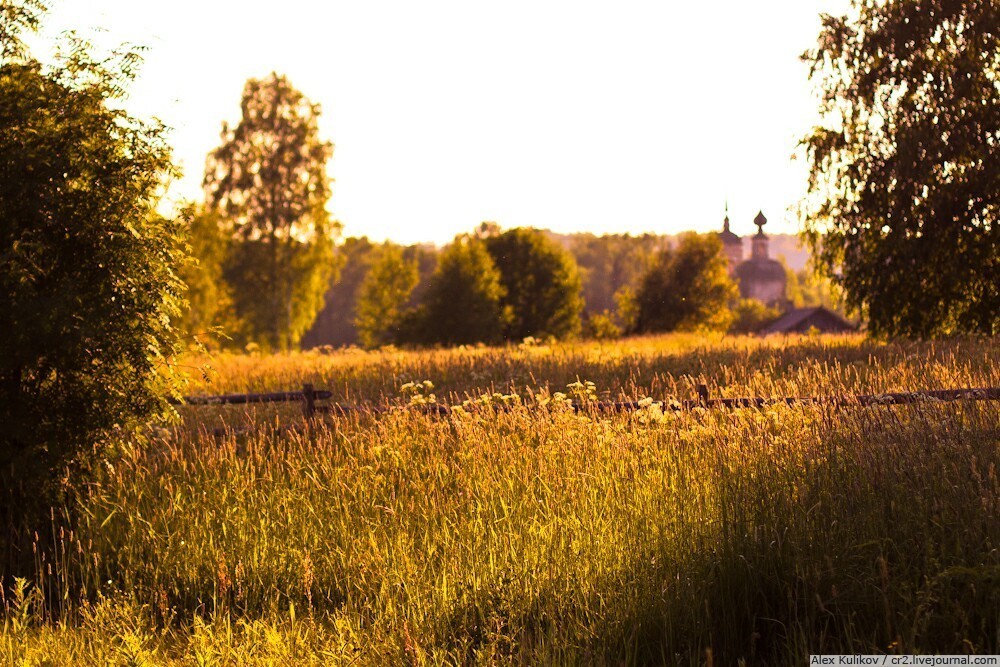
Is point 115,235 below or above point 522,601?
above

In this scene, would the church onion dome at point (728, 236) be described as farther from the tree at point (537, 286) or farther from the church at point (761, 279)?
the tree at point (537, 286)

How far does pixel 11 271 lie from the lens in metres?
6.83

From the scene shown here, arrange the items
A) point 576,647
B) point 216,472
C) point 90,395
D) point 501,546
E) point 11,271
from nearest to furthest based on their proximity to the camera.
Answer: point 576,647, point 501,546, point 11,271, point 90,395, point 216,472

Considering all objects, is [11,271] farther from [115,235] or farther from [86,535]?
[86,535]

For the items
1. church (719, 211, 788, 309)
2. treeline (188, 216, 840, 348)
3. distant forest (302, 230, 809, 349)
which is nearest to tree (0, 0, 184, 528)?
treeline (188, 216, 840, 348)

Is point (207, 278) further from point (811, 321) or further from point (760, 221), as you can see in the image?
point (760, 221)

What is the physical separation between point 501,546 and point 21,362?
398 cm

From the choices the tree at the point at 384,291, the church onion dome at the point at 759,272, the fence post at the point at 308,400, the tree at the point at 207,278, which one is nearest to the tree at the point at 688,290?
the tree at the point at 384,291

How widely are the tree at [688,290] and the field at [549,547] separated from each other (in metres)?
43.4

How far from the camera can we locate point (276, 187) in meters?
42.3

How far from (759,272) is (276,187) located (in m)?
90.3

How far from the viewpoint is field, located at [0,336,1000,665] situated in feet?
14.9

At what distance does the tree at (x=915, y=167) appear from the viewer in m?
19.6

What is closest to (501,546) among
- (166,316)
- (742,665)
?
(742,665)
